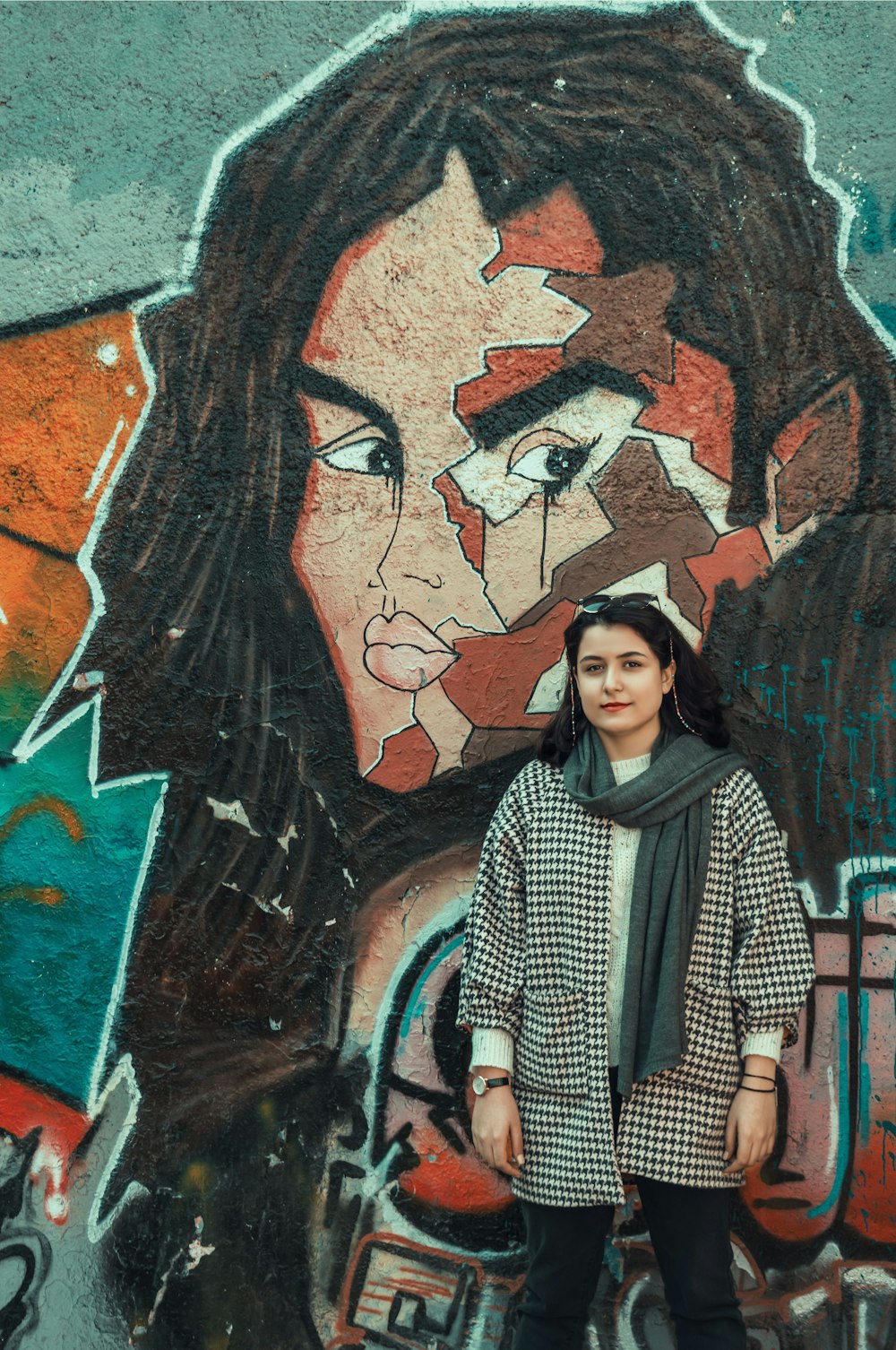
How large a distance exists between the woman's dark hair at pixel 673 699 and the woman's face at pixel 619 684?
52 millimetres

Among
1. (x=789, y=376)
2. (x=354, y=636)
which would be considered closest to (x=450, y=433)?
(x=354, y=636)

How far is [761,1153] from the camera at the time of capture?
7.00ft

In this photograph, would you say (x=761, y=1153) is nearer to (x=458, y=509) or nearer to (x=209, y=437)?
(x=458, y=509)

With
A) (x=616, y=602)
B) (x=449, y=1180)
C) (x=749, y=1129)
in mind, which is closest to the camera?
(x=749, y=1129)

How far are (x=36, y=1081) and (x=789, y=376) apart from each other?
2761mm

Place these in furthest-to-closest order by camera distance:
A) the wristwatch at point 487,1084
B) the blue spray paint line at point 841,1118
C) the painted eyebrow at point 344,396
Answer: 1. the painted eyebrow at point 344,396
2. the blue spray paint line at point 841,1118
3. the wristwatch at point 487,1084

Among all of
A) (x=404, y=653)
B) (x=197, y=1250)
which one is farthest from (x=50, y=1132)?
(x=404, y=653)

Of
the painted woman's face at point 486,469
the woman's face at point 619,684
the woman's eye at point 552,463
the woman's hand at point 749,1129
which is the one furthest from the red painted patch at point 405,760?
the woman's hand at point 749,1129

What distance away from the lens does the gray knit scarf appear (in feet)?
6.91

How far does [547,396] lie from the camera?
279 cm

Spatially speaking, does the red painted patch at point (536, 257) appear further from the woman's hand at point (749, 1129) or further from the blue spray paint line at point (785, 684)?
the woman's hand at point (749, 1129)

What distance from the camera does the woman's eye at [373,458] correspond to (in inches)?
111

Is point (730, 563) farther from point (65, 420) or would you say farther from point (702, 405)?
point (65, 420)

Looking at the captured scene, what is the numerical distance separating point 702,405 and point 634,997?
5.03 ft
